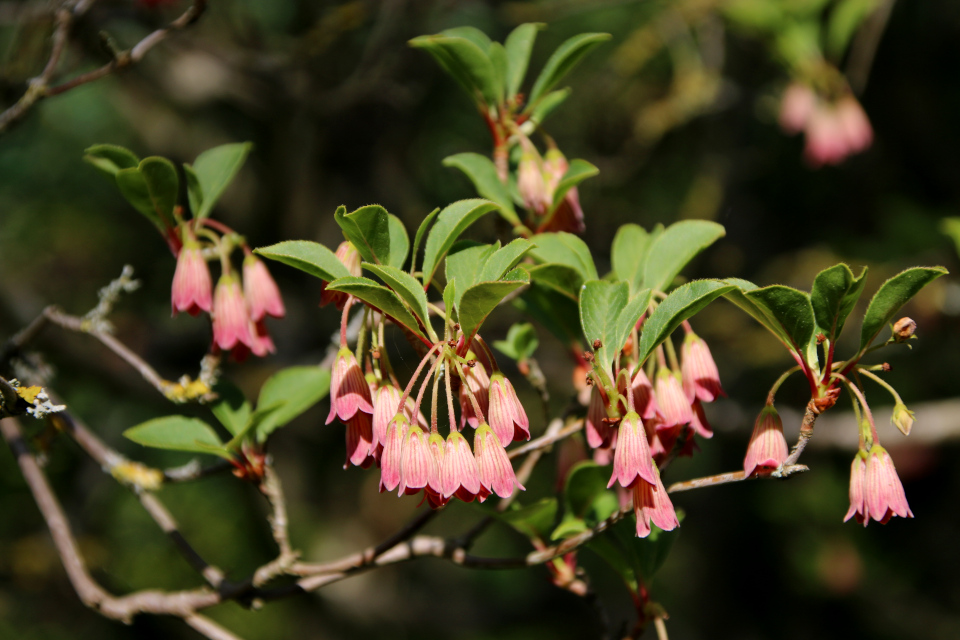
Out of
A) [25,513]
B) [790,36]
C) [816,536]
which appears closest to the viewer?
[790,36]

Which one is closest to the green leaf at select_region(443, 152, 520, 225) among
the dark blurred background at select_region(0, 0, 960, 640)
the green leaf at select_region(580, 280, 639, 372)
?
the green leaf at select_region(580, 280, 639, 372)

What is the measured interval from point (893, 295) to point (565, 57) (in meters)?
0.68

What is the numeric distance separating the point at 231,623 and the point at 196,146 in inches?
111

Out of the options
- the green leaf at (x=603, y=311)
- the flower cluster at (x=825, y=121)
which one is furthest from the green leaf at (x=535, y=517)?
the flower cluster at (x=825, y=121)

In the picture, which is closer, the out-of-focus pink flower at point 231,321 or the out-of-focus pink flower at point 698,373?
the out-of-focus pink flower at point 698,373

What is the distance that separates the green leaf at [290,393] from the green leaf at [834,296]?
2.52ft

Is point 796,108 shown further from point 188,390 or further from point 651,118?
point 188,390

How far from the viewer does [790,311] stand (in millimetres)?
888

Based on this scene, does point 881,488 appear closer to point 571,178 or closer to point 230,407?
point 571,178

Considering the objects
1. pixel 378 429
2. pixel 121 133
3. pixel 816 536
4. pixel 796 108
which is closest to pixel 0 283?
pixel 121 133

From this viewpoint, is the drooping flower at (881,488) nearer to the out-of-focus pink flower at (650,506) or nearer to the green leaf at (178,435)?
the out-of-focus pink flower at (650,506)

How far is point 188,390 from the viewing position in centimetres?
120

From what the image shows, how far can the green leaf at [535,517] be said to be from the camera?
1.13 m

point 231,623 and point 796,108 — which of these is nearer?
point 796,108
